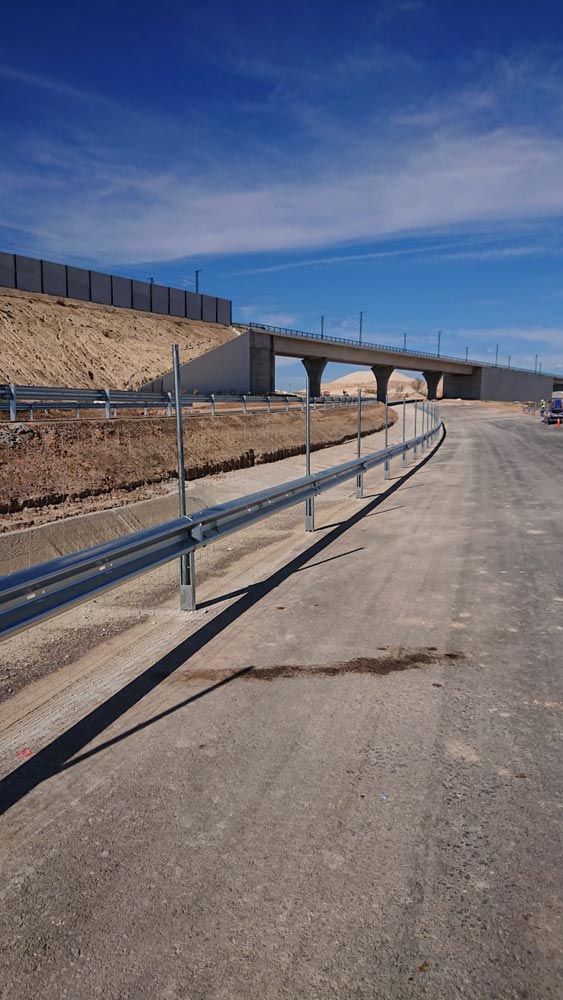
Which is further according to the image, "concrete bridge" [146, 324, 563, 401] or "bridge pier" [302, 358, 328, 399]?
"bridge pier" [302, 358, 328, 399]

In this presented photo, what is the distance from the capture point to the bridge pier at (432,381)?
5138 inches

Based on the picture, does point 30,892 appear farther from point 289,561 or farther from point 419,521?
point 419,521

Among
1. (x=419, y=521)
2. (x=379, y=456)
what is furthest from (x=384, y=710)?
(x=379, y=456)

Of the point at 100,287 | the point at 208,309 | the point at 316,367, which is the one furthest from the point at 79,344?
the point at 316,367

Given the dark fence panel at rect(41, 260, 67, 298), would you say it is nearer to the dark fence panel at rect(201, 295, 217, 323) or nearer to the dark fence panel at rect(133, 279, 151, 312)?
the dark fence panel at rect(133, 279, 151, 312)

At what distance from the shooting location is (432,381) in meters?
132

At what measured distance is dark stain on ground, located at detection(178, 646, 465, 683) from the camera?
497cm

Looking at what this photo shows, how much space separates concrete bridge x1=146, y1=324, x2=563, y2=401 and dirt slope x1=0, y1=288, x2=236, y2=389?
2.28 metres

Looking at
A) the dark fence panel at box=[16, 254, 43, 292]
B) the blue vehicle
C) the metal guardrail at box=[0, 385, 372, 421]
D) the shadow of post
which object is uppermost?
the dark fence panel at box=[16, 254, 43, 292]

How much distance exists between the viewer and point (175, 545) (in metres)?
6.46

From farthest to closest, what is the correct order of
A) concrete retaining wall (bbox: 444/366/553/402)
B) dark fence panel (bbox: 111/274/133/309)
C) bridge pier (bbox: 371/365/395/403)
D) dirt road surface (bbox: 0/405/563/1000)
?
concrete retaining wall (bbox: 444/366/553/402), bridge pier (bbox: 371/365/395/403), dark fence panel (bbox: 111/274/133/309), dirt road surface (bbox: 0/405/563/1000)

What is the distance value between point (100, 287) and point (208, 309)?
15891 millimetres

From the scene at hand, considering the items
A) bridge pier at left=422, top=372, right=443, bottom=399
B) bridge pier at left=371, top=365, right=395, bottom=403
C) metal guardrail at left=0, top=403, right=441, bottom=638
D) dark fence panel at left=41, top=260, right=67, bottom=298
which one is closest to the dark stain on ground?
metal guardrail at left=0, top=403, right=441, bottom=638

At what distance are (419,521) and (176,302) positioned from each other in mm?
64465
